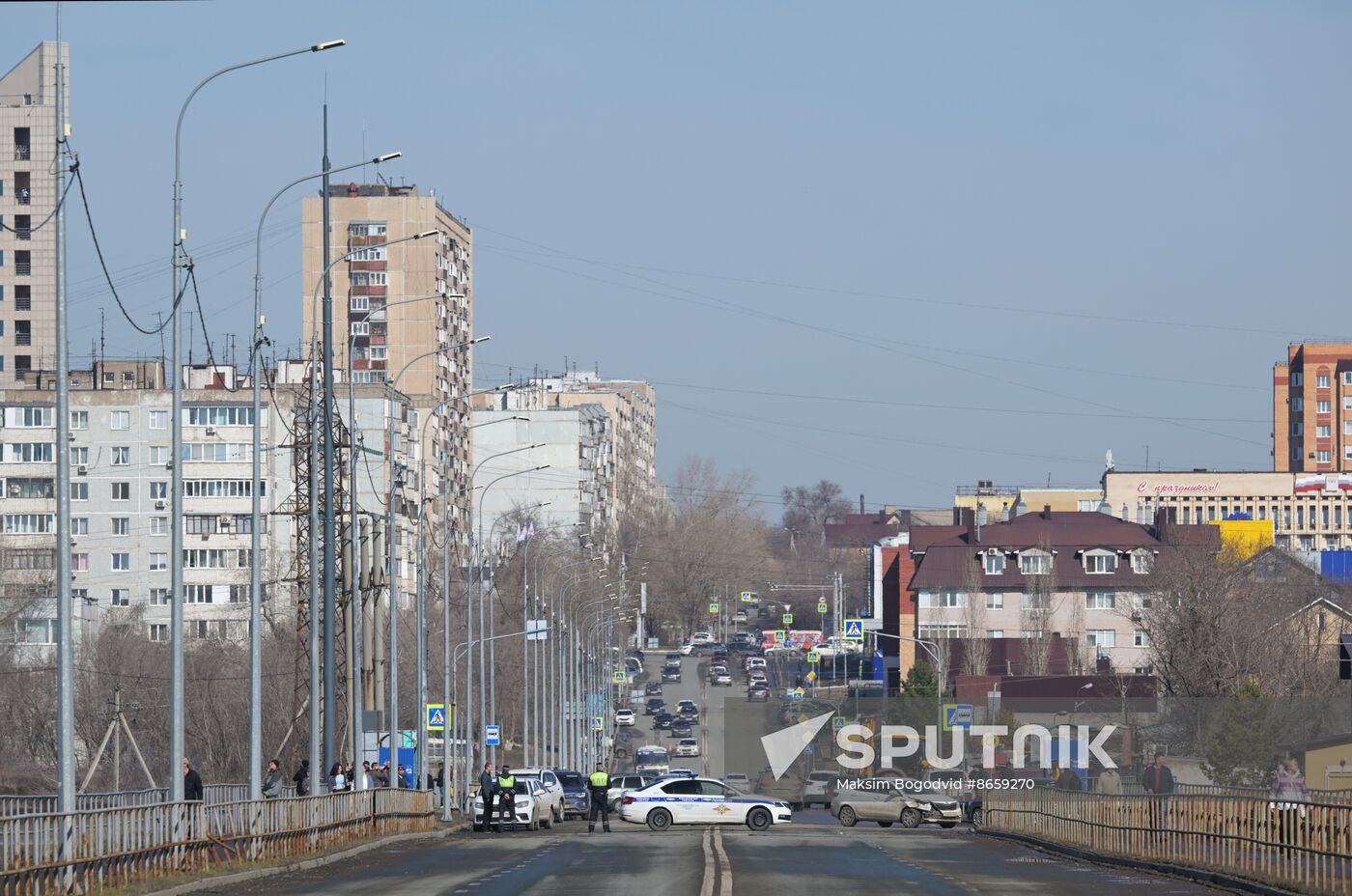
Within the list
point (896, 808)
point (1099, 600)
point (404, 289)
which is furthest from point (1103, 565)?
point (896, 808)

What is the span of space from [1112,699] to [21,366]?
83013 millimetres

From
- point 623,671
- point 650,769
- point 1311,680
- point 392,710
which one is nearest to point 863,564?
point 623,671

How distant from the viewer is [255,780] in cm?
3016

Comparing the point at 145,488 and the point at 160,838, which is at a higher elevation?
the point at 145,488

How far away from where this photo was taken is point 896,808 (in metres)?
55.5

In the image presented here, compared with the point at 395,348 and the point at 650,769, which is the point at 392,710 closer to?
the point at 650,769

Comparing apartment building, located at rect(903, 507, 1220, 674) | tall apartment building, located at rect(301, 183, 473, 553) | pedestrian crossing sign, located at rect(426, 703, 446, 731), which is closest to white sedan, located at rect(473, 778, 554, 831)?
pedestrian crossing sign, located at rect(426, 703, 446, 731)

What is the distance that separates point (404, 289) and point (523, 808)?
291 ft

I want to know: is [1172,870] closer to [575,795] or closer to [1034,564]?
[575,795]

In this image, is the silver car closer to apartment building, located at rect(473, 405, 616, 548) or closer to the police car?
the police car

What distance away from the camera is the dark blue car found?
2426 inches

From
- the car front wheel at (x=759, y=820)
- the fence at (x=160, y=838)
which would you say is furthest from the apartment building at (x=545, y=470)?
the fence at (x=160, y=838)

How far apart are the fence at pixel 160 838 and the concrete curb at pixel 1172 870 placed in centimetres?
1185

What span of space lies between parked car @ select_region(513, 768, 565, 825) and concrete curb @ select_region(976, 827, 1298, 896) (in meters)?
20.9
